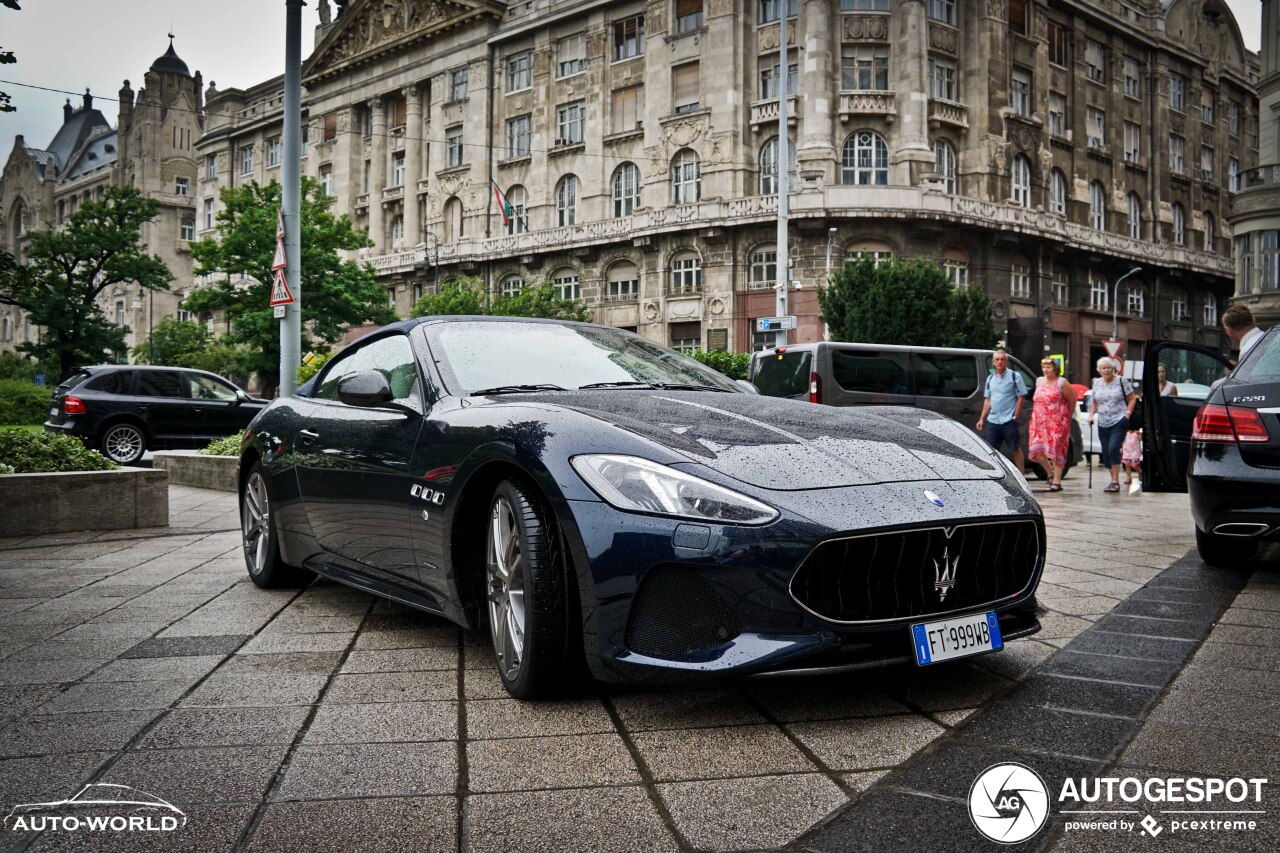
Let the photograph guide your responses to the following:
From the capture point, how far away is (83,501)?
29.2ft

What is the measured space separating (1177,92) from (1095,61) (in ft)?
25.8

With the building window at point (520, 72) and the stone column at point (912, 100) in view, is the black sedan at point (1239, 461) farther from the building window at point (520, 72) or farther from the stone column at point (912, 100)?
the building window at point (520, 72)

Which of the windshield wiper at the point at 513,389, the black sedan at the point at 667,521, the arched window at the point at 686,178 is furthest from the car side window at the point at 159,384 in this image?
the arched window at the point at 686,178

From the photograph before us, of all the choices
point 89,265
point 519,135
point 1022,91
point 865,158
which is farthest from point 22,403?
point 1022,91

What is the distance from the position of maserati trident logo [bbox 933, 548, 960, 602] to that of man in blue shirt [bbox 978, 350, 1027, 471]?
11.0 m

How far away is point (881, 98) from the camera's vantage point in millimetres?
40094

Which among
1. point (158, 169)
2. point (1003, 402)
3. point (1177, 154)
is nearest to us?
point (1003, 402)

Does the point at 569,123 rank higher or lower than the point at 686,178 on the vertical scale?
higher

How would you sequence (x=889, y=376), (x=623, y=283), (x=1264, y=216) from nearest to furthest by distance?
1. (x=889, y=376)
2. (x=1264, y=216)
3. (x=623, y=283)

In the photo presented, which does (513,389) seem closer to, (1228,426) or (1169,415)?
(1228,426)

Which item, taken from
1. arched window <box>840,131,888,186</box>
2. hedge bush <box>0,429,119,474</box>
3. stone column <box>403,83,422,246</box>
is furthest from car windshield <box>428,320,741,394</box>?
stone column <box>403,83,422,246</box>

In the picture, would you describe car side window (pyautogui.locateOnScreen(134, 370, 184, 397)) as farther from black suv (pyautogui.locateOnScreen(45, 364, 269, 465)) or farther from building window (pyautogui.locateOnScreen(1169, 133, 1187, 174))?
building window (pyautogui.locateOnScreen(1169, 133, 1187, 174))

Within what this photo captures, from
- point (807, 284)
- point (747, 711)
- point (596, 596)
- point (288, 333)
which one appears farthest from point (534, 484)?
point (807, 284)

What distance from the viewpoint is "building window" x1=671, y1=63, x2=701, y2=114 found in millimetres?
A: 43375
